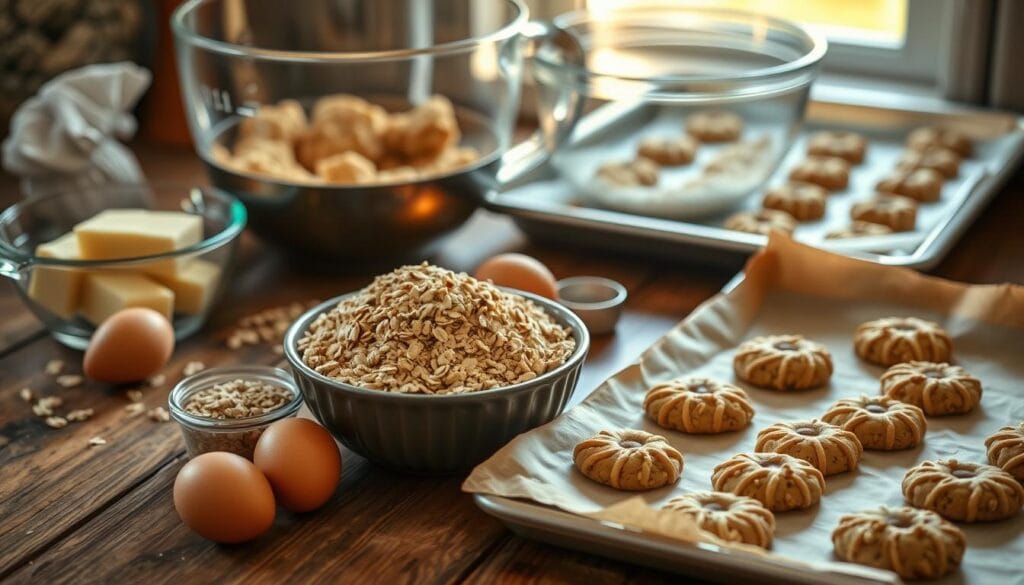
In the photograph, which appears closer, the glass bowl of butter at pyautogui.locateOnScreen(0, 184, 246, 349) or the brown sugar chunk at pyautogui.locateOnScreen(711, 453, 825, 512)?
the brown sugar chunk at pyautogui.locateOnScreen(711, 453, 825, 512)

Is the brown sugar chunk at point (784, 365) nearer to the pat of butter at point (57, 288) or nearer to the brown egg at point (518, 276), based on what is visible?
the brown egg at point (518, 276)

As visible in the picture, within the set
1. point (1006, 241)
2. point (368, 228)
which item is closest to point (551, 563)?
point (368, 228)

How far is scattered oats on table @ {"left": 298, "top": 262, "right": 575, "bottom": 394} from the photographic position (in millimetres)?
1234

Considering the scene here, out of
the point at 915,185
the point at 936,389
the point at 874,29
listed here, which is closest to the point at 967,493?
the point at 936,389

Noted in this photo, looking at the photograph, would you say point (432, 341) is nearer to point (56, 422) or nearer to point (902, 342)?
point (56, 422)

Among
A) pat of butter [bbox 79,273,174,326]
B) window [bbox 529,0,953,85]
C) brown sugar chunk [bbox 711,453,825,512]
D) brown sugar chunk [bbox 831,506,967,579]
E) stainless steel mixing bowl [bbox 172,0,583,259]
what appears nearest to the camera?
brown sugar chunk [bbox 831,506,967,579]

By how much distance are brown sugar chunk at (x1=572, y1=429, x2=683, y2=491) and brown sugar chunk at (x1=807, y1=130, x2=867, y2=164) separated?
0.99 metres

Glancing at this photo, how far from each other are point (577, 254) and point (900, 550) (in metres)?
0.90

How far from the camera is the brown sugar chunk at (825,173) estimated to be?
2016 mm

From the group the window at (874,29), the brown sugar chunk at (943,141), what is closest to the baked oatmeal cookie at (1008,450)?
the brown sugar chunk at (943,141)

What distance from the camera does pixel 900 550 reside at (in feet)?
3.55

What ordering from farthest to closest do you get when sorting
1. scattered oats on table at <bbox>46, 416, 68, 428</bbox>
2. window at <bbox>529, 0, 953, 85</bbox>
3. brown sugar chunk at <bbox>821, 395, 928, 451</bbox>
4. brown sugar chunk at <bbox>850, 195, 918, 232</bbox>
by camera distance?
window at <bbox>529, 0, 953, 85</bbox> → brown sugar chunk at <bbox>850, 195, 918, 232</bbox> → scattered oats on table at <bbox>46, 416, 68, 428</bbox> → brown sugar chunk at <bbox>821, 395, 928, 451</bbox>

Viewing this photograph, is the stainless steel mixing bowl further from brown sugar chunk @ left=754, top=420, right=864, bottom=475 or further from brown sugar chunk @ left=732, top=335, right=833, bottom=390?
brown sugar chunk @ left=754, top=420, right=864, bottom=475

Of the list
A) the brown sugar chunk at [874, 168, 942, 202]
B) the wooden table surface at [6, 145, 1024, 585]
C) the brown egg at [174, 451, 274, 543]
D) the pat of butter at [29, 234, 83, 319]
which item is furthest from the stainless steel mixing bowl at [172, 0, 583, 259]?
the brown egg at [174, 451, 274, 543]
